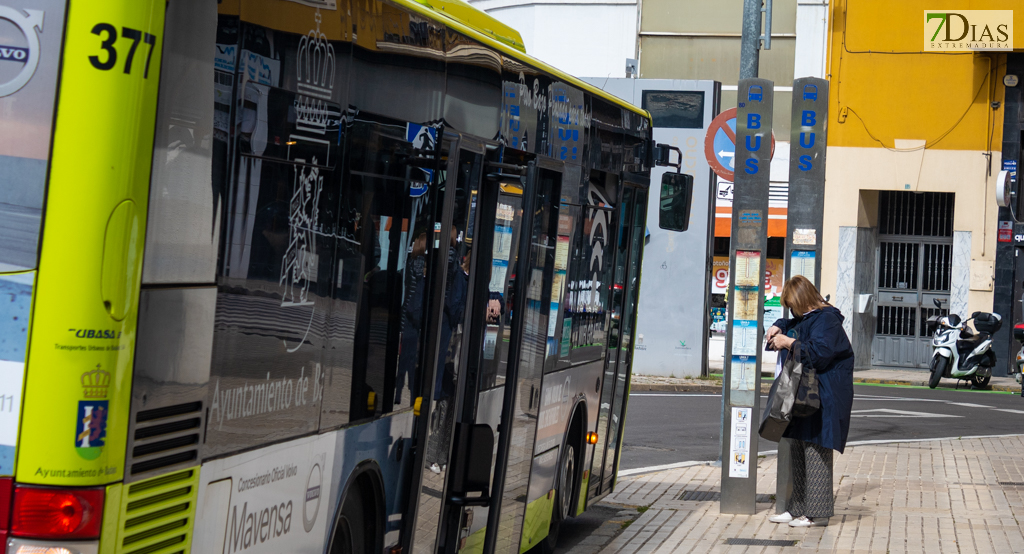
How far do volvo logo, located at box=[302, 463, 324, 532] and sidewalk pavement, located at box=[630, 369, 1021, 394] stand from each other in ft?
46.0

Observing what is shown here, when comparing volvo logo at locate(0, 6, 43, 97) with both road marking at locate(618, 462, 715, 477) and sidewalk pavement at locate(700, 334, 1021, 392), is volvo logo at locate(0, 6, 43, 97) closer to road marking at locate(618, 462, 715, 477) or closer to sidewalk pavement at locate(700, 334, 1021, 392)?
road marking at locate(618, 462, 715, 477)

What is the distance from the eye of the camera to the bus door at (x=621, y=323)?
848 centimetres

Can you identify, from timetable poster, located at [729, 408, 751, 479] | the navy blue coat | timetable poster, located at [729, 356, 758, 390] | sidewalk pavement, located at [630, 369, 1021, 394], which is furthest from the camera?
sidewalk pavement, located at [630, 369, 1021, 394]

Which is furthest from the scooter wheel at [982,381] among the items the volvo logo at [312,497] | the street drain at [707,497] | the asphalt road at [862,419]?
the volvo logo at [312,497]

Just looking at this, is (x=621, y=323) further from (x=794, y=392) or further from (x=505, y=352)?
(x=505, y=352)

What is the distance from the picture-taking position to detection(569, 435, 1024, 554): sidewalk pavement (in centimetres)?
829

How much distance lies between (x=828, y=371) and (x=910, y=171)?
17957 millimetres

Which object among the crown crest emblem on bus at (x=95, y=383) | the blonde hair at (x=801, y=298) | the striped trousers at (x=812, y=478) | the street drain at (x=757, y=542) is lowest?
the street drain at (x=757, y=542)

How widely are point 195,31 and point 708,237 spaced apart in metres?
18.1

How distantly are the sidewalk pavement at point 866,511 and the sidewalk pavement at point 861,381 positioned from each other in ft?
21.6

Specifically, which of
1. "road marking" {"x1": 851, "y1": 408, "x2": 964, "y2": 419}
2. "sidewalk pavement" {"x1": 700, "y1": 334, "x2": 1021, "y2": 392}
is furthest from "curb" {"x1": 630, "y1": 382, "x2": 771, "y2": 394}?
"road marking" {"x1": 851, "y1": 408, "x2": 964, "y2": 419}

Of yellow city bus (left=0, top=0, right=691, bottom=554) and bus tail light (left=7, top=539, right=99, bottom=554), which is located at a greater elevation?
yellow city bus (left=0, top=0, right=691, bottom=554)

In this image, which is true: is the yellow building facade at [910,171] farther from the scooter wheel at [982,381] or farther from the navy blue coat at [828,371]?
the navy blue coat at [828,371]

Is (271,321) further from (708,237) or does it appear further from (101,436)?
(708,237)
